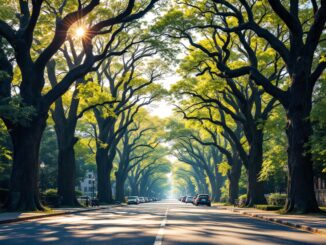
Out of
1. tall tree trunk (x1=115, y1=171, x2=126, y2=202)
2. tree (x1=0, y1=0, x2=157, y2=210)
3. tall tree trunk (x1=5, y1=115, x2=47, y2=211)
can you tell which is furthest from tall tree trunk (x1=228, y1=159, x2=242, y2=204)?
tall tree trunk (x1=5, y1=115, x2=47, y2=211)

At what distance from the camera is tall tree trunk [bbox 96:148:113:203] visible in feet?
163

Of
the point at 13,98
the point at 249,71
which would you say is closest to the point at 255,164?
the point at 249,71

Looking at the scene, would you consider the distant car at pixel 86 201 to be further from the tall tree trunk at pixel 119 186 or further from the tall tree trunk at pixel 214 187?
the tall tree trunk at pixel 214 187

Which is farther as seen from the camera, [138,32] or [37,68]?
[138,32]

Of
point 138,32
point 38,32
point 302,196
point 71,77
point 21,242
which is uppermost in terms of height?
point 138,32

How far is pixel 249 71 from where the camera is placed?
89.8 ft

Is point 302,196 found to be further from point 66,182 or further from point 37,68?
point 66,182

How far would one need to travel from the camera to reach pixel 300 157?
83.3 ft

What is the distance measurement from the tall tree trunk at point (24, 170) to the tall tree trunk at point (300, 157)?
13502 mm

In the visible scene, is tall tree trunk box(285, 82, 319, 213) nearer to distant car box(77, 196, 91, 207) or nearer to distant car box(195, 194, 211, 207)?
distant car box(77, 196, 91, 207)

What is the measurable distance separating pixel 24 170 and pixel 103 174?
77.6 feet

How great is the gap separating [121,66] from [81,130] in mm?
14495

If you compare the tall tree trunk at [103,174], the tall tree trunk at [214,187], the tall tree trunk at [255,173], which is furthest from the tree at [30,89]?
the tall tree trunk at [214,187]

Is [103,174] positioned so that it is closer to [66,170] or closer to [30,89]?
[66,170]
